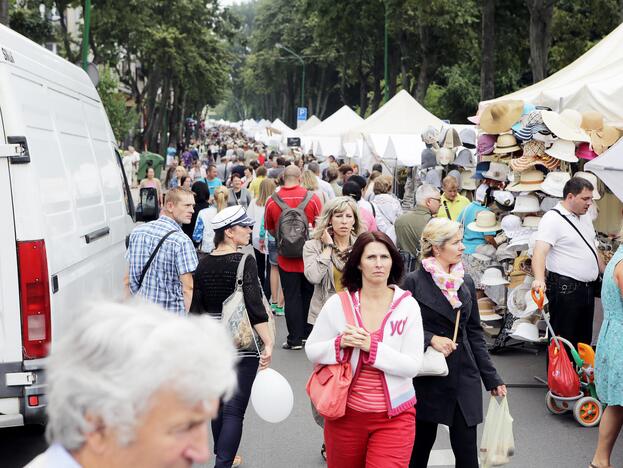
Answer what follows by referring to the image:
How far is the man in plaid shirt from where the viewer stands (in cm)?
623

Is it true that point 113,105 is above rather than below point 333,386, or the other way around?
A: above

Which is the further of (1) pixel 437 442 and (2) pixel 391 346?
(1) pixel 437 442

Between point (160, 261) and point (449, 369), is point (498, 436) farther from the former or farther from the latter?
point (160, 261)

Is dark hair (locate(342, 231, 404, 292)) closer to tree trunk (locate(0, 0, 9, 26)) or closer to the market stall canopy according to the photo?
the market stall canopy

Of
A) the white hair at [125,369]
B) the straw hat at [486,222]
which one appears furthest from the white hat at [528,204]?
the white hair at [125,369]

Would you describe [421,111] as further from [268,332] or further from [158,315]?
[158,315]

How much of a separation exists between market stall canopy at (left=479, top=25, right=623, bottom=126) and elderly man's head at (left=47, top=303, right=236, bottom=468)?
8.11 meters

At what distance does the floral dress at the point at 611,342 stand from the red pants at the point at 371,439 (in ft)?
6.11

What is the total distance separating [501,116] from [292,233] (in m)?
2.46

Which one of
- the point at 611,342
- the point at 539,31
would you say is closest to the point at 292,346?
the point at 611,342

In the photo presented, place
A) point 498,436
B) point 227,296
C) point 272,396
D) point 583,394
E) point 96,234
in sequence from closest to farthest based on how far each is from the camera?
point 272,396 < point 498,436 < point 227,296 < point 96,234 < point 583,394

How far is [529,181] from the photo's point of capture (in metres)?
9.18

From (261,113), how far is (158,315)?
133624 millimetres

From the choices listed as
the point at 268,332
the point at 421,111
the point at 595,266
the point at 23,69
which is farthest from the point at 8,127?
the point at 421,111
